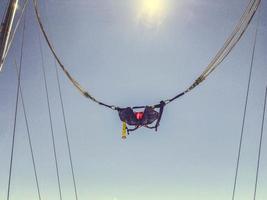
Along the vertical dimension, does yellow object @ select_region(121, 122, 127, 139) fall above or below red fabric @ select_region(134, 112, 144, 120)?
below

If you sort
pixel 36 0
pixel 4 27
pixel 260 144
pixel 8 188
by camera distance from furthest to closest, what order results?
pixel 36 0 < pixel 8 188 < pixel 4 27 < pixel 260 144

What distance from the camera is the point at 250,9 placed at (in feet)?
35.2

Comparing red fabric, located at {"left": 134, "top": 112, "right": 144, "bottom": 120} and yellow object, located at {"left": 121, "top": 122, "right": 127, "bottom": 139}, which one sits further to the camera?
red fabric, located at {"left": 134, "top": 112, "right": 144, "bottom": 120}

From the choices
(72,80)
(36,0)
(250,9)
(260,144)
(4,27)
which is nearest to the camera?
(260,144)

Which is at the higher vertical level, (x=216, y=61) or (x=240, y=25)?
(x=240, y=25)

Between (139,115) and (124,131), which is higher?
(139,115)

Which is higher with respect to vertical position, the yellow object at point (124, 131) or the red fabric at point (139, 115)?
the red fabric at point (139, 115)

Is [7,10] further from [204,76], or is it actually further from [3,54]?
[204,76]

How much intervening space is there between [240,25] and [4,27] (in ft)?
24.5

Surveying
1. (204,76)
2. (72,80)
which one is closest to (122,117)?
(72,80)

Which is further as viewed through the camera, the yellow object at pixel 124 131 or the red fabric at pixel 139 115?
the red fabric at pixel 139 115

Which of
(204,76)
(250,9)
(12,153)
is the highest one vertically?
(250,9)

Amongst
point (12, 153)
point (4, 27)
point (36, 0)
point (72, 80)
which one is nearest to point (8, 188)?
point (12, 153)

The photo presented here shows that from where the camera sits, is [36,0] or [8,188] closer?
[8,188]
